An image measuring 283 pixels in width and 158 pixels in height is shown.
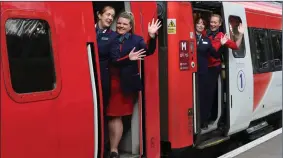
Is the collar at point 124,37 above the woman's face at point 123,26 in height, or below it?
below

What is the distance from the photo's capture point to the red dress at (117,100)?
179 inches

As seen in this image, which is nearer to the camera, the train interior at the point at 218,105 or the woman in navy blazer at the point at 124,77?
the woman in navy blazer at the point at 124,77

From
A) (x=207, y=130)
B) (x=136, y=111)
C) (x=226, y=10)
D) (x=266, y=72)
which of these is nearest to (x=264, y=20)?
(x=266, y=72)

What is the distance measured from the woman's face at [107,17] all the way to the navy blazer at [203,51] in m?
1.88

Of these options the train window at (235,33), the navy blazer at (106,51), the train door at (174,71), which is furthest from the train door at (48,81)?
the train window at (235,33)

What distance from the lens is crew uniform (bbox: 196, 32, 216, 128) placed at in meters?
5.95

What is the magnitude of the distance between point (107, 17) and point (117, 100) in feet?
2.80

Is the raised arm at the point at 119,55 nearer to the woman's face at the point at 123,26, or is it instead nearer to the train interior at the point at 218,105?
the woman's face at the point at 123,26

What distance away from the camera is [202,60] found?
5969mm

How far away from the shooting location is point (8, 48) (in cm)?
332

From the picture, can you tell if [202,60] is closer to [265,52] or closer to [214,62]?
[214,62]

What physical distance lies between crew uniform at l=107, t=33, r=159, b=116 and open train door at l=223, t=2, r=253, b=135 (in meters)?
2.23

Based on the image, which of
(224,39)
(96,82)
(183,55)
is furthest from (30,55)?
(224,39)

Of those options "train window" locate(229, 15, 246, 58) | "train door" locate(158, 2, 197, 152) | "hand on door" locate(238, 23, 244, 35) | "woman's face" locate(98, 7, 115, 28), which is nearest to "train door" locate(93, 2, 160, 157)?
"woman's face" locate(98, 7, 115, 28)
